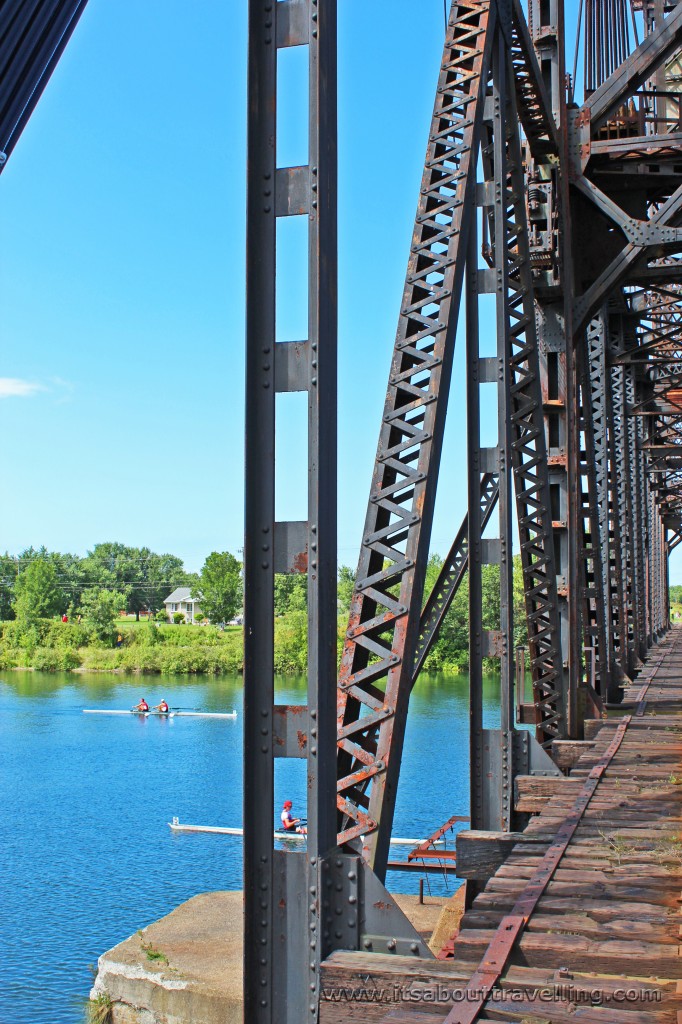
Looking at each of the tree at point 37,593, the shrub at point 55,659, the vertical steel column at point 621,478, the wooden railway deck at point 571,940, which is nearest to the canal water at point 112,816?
the vertical steel column at point 621,478

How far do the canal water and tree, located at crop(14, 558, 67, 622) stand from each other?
4922 cm

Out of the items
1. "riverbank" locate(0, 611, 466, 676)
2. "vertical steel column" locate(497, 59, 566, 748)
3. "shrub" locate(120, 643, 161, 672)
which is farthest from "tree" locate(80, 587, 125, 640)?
"vertical steel column" locate(497, 59, 566, 748)

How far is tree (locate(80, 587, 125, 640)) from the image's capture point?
113 meters

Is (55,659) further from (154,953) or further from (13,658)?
(154,953)

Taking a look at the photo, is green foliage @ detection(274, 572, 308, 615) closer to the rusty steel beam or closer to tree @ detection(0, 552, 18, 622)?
the rusty steel beam

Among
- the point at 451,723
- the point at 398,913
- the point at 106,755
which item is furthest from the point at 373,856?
the point at 451,723

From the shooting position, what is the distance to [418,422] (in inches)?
228

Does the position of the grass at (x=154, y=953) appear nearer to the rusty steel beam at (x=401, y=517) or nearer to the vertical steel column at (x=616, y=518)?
the vertical steel column at (x=616, y=518)

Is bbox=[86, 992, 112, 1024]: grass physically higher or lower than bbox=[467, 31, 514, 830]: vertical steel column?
lower

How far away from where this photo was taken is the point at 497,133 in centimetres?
851

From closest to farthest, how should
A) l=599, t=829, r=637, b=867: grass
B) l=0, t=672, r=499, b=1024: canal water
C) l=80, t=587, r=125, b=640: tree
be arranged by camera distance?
l=599, t=829, r=637, b=867: grass → l=0, t=672, r=499, b=1024: canal water → l=80, t=587, r=125, b=640: tree

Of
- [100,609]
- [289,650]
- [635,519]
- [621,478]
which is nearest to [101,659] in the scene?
[100,609]

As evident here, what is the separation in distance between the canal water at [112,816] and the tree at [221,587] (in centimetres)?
4443

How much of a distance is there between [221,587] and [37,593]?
22.8 metres
